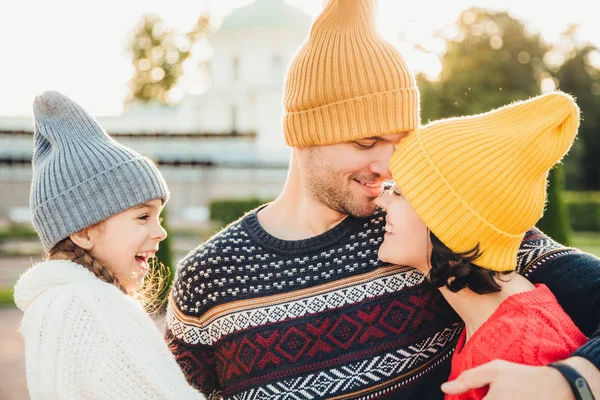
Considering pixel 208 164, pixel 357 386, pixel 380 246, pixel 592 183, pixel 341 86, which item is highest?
pixel 341 86

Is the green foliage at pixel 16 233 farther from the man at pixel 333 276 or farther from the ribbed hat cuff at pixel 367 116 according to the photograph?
the ribbed hat cuff at pixel 367 116

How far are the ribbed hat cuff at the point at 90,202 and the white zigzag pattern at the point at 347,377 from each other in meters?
0.85

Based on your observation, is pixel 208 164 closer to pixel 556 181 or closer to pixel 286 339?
pixel 556 181

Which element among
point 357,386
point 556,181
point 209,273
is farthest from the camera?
point 556,181

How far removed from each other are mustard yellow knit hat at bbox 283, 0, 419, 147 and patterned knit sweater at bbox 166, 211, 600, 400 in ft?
1.20

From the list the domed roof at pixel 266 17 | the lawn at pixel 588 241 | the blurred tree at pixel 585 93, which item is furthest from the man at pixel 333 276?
the domed roof at pixel 266 17

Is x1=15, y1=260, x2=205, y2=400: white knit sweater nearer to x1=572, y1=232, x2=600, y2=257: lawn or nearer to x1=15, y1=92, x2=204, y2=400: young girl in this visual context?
x1=15, y1=92, x2=204, y2=400: young girl

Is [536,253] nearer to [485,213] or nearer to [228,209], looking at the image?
[485,213]

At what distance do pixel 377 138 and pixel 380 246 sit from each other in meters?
0.45

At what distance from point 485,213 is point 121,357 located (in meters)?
1.22

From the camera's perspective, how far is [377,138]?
279cm

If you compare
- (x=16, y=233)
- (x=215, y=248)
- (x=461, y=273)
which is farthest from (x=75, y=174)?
(x=16, y=233)

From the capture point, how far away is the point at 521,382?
1968mm

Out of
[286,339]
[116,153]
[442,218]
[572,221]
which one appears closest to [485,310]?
[442,218]
